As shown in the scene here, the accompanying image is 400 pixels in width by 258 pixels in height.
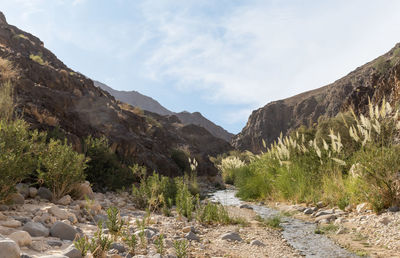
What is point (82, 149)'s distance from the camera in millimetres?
8602

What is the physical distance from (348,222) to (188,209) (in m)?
2.76

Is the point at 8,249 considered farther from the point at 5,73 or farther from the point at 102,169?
the point at 5,73

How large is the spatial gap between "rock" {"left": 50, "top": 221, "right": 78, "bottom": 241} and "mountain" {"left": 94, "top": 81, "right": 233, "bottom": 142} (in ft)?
315

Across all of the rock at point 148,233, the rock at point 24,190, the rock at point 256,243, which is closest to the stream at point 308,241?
the rock at point 256,243

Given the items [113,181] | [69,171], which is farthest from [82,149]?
[69,171]

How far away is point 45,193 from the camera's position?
5047 mm

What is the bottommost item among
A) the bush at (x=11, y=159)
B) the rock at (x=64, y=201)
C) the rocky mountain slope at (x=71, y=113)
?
the rock at (x=64, y=201)

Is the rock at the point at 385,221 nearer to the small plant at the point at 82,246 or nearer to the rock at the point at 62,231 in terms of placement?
the small plant at the point at 82,246

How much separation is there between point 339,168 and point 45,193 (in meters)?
6.34

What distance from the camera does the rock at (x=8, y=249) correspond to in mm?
1836

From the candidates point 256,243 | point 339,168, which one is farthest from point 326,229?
point 339,168

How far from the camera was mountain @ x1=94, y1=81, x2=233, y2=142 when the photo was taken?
102 metres

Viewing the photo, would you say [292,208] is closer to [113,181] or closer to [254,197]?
[254,197]

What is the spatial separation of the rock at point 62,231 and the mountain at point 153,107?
95949mm
